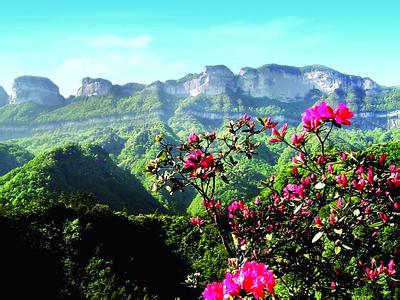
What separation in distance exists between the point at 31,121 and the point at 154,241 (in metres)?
176

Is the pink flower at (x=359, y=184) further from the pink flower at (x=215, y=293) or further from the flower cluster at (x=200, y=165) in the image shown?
the pink flower at (x=215, y=293)

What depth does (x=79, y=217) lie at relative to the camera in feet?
66.6

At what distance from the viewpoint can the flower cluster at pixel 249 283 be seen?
3197mm

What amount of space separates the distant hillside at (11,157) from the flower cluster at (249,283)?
294 ft

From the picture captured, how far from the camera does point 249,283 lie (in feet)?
10.7

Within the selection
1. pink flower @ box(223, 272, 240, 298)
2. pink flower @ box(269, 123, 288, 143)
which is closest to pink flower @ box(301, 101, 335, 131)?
pink flower @ box(269, 123, 288, 143)

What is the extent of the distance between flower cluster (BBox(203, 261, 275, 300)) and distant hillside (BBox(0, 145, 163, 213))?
1495 inches

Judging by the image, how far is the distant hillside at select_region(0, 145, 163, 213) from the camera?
44.2m

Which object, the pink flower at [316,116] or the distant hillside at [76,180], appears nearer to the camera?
the pink flower at [316,116]

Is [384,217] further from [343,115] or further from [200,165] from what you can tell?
[200,165]

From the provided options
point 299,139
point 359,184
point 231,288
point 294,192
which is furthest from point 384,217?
point 231,288

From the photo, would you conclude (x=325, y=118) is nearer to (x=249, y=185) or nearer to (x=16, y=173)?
(x=16, y=173)

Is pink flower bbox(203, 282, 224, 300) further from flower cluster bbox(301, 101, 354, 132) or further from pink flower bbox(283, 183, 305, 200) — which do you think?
pink flower bbox(283, 183, 305, 200)

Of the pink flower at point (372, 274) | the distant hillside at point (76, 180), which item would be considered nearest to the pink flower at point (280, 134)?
the pink flower at point (372, 274)
